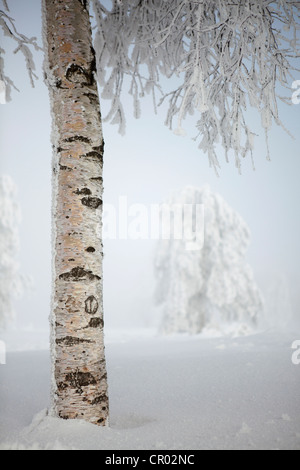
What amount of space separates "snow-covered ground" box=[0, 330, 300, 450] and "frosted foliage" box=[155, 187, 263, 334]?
9354mm

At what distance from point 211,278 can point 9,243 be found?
28.9ft

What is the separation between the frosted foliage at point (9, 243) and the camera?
14664 mm

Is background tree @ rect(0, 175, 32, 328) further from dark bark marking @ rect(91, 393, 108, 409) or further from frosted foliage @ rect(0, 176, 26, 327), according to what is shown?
dark bark marking @ rect(91, 393, 108, 409)

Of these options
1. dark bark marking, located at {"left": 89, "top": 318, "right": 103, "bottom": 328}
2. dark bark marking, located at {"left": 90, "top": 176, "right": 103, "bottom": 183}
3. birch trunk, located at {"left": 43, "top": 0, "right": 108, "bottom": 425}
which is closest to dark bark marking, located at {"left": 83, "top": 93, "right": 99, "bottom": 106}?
birch trunk, located at {"left": 43, "top": 0, "right": 108, "bottom": 425}

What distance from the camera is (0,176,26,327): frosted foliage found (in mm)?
14664

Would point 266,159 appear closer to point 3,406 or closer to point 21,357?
point 3,406

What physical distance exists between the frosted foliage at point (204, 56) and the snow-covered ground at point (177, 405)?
1.87m

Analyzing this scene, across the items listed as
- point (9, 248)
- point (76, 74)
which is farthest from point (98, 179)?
point (9, 248)

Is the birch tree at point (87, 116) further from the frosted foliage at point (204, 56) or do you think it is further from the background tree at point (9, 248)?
the background tree at point (9, 248)

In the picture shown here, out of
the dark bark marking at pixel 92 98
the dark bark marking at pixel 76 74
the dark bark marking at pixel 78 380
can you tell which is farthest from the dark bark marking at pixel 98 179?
the dark bark marking at pixel 78 380

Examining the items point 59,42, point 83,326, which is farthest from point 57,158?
point 83,326
